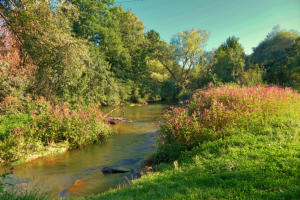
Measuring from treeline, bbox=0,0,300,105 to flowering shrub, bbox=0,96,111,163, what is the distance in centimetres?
149

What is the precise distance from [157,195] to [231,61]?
3074 cm

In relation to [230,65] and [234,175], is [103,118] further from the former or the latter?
[230,65]

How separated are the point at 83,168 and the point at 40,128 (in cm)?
342

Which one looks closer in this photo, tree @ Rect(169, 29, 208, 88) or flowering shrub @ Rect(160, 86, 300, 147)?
flowering shrub @ Rect(160, 86, 300, 147)

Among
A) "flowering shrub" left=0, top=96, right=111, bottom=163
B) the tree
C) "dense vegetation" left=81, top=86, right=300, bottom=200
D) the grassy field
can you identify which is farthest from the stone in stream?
the tree

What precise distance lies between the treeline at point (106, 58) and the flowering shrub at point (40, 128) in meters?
1.49

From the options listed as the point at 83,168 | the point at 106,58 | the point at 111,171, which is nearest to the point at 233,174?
the point at 111,171

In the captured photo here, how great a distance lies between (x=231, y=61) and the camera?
101ft

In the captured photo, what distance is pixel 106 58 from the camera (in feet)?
108

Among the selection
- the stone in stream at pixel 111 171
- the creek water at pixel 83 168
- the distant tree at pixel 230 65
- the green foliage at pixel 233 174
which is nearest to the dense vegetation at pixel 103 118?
the green foliage at pixel 233 174

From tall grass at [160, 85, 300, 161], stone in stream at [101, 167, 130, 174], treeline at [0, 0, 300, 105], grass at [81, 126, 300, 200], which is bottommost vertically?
stone in stream at [101, 167, 130, 174]

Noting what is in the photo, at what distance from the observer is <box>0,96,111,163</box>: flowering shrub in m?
8.08

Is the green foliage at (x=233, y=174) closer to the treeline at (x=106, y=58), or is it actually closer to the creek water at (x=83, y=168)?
the creek water at (x=83, y=168)

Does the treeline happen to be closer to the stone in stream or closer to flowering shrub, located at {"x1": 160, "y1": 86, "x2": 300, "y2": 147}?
the stone in stream
